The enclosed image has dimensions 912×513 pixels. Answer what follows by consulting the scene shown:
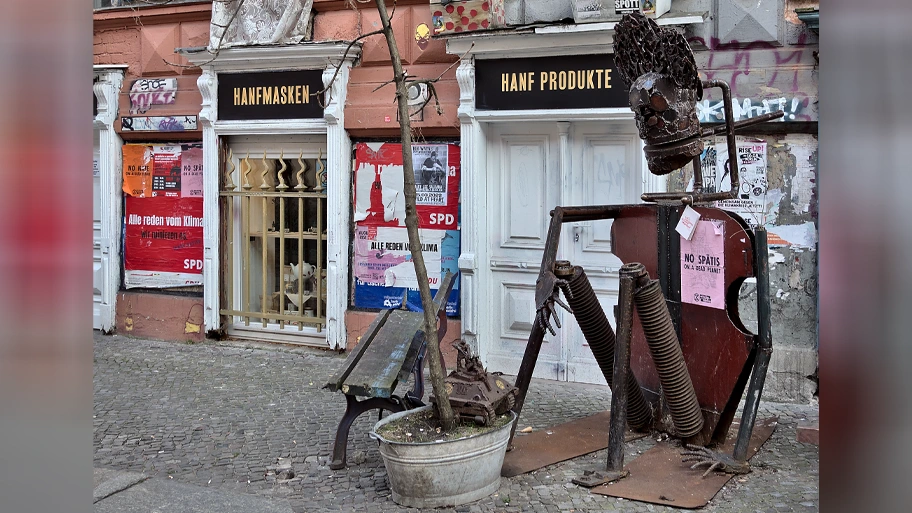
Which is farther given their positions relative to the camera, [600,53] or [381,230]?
[381,230]

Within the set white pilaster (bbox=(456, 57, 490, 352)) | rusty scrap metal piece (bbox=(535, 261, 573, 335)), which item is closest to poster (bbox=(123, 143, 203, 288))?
white pilaster (bbox=(456, 57, 490, 352))

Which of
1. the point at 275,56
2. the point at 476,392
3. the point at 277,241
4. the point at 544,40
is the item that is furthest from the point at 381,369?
the point at 275,56

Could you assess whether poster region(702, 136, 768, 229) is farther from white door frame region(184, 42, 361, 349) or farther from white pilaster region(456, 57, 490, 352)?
white door frame region(184, 42, 361, 349)

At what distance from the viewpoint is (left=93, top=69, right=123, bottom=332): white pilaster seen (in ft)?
32.5

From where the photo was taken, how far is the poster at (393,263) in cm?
839

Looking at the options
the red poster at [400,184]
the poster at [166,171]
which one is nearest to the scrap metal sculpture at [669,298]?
the red poster at [400,184]

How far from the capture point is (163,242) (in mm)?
9945

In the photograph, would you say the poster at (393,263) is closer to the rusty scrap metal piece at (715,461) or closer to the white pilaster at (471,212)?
the white pilaster at (471,212)

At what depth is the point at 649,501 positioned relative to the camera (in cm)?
462

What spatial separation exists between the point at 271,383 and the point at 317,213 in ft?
7.09

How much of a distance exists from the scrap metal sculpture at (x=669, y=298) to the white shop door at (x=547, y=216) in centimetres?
189

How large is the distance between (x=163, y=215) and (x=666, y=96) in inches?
272
